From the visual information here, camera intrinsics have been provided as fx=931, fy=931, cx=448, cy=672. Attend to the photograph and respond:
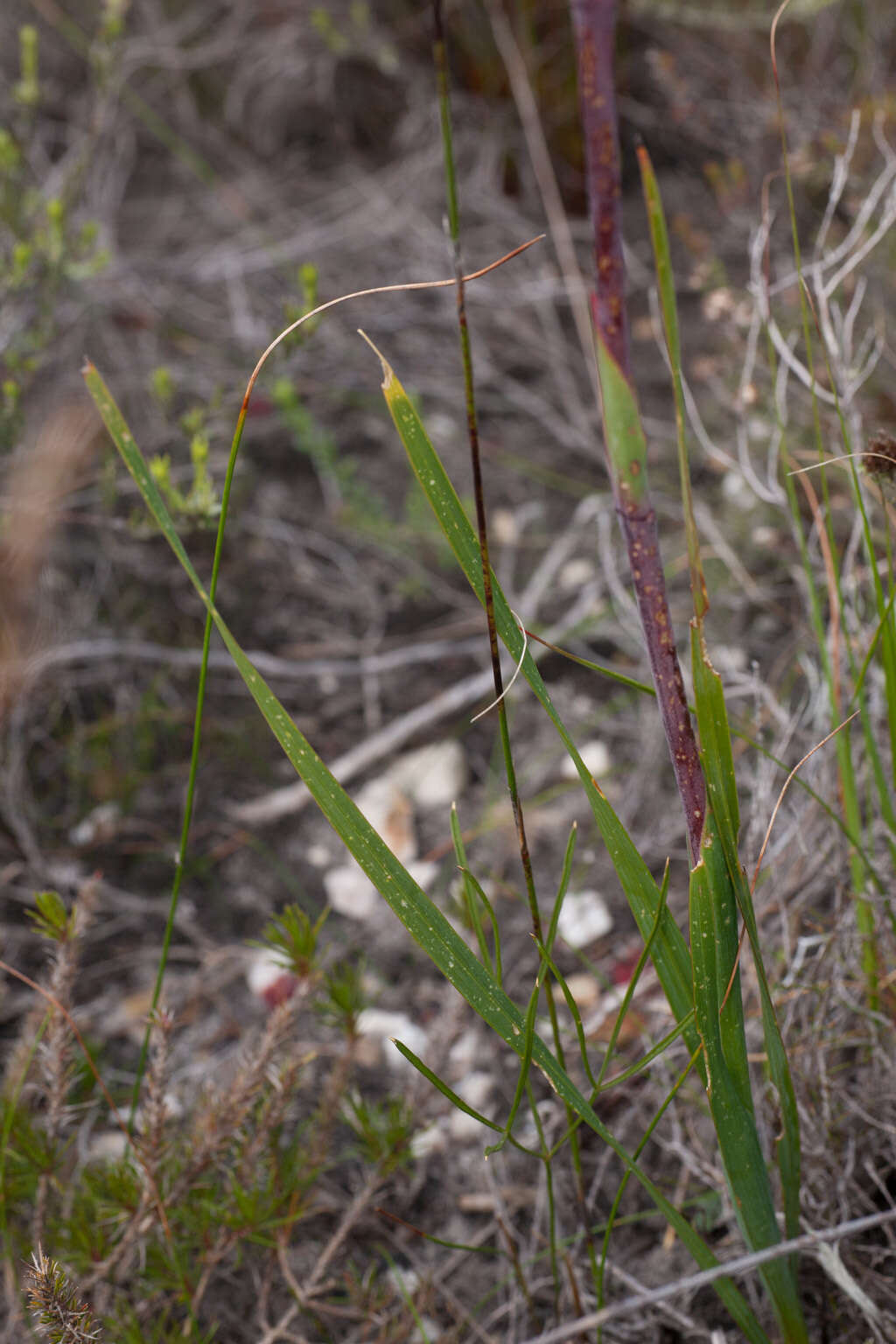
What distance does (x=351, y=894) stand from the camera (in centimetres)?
150

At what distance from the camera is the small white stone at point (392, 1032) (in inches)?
50.3

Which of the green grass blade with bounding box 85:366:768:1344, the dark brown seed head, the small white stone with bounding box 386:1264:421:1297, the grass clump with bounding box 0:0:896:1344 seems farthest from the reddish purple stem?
the small white stone with bounding box 386:1264:421:1297

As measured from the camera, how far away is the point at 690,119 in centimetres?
211

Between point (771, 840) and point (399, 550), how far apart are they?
0.99 meters

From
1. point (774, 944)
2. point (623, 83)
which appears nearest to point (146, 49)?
point (623, 83)

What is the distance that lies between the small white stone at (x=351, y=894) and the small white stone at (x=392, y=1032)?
0.18 metres

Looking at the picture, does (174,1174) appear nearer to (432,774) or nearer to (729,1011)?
(729,1011)

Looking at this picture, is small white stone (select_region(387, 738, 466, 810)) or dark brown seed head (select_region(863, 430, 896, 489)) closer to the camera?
dark brown seed head (select_region(863, 430, 896, 489))

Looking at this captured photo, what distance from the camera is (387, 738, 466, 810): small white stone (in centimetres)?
161

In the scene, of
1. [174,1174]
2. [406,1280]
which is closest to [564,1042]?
[406,1280]

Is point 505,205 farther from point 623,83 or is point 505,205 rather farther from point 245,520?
point 245,520

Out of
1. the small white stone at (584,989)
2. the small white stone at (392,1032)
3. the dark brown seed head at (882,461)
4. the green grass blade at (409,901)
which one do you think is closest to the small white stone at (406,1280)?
the small white stone at (392,1032)

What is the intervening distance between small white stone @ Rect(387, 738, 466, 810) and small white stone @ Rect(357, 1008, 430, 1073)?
1.26ft

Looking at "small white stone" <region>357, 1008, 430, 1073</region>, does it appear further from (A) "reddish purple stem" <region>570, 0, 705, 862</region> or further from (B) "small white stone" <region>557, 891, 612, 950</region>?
(A) "reddish purple stem" <region>570, 0, 705, 862</region>
